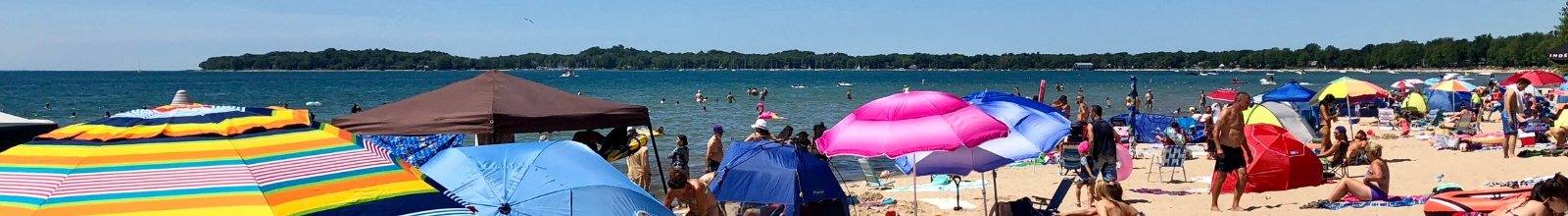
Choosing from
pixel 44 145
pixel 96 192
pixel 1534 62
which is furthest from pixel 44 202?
pixel 1534 62

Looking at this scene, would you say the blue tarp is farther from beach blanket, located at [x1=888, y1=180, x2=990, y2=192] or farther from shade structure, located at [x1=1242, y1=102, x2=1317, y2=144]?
beach blanket, located at [x1=888, y1=180, x2=990, y2=192]

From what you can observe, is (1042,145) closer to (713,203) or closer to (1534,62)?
(713,203)

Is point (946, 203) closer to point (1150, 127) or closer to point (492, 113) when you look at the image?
point (492, 113)

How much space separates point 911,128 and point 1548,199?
3.53 m

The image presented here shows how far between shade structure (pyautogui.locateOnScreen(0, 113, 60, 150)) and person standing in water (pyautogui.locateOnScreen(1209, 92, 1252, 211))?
9.08 m

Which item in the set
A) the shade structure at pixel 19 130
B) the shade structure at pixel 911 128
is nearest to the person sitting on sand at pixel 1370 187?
the shade structure at pixel 911 128

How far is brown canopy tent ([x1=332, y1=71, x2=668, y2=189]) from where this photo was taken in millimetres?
6941

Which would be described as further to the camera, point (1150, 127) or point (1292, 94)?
point (1150, 127)

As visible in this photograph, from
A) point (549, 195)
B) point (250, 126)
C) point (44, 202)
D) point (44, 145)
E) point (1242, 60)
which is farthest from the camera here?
point (1242, 60)

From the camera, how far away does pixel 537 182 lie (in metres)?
5.57

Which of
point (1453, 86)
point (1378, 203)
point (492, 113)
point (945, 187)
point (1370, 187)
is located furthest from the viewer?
point (1453, 86)

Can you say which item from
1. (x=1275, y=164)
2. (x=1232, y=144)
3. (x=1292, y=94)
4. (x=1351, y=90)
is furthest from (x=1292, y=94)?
(x=1232, y=144)

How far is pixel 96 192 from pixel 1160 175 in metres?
10.8

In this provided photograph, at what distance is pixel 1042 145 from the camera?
804 cm
